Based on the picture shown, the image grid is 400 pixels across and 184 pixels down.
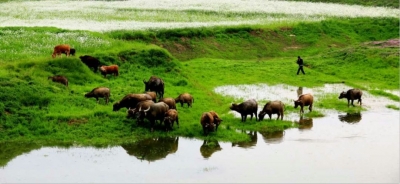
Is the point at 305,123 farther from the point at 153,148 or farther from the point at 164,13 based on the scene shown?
the point at 164,13

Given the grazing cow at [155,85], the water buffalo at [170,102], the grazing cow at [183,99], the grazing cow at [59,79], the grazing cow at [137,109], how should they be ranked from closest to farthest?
the grazing cow at [137,109], the water buffalo at [170,102], the grazing cow at [183,99], the grazing cow at [155,85], the grazing cow at [59,79]

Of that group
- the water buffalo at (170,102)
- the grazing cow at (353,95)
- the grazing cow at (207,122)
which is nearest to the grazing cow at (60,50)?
the water buffalo at (170,102)

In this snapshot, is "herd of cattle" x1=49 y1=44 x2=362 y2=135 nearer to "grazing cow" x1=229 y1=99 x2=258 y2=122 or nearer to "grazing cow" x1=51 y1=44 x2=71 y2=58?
"grazing cow" x1=229 y1=99 x2=258 y2=122

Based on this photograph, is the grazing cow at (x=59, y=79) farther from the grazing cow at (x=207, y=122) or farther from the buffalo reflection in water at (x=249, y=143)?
the buffalo reflection in water at (x=249, y=143)

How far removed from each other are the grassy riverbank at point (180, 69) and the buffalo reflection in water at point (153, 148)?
17.9 inches

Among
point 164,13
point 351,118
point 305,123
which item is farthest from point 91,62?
point 164,13

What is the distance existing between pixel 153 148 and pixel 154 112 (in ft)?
6.21

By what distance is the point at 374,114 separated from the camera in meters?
25.1

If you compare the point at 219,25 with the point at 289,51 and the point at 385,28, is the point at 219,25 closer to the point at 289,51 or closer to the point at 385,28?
the point at 289,51

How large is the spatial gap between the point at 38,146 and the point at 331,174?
10553 millimetres

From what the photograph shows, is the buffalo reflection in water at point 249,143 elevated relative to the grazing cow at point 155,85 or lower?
lower

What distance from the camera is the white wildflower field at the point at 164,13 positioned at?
1779 inches

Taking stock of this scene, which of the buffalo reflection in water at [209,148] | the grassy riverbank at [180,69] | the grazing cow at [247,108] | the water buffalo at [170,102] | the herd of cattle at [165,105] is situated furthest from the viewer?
the grazing cow at [247,108]

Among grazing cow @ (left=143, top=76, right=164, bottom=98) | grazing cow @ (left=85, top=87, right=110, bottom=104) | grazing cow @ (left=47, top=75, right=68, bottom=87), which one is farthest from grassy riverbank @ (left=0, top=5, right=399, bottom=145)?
grazing cow @ (left=143, top=76, right=164, bottom=98)
